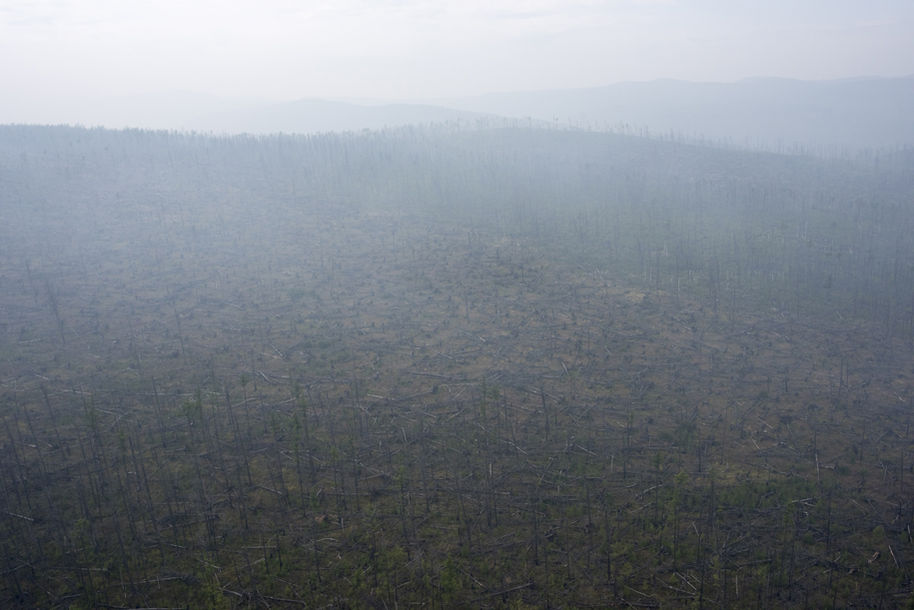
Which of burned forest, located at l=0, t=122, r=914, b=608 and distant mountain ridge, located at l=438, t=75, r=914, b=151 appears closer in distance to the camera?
burned forest, located at l=0, t=122, r=914, b=608

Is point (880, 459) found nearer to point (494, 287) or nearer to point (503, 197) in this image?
point (494, 287)

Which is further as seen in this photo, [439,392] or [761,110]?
[761,110]

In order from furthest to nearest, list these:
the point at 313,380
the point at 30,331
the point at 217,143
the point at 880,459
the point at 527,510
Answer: the point at 217,143, the point at 30,331, the point at 313,380, the point at 880,459, the point at 527,510

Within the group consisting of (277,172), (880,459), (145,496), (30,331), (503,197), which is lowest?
(880,459)

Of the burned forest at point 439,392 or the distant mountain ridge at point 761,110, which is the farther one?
the distant mountain ridge at point 761,110

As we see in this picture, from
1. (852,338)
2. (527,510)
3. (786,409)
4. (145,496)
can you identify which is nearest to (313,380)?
(145,496)

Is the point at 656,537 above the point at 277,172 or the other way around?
the other way around

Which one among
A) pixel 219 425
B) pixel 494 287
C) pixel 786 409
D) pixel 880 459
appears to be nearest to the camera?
pixel 880 459

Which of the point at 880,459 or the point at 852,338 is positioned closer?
the point at 880,459
